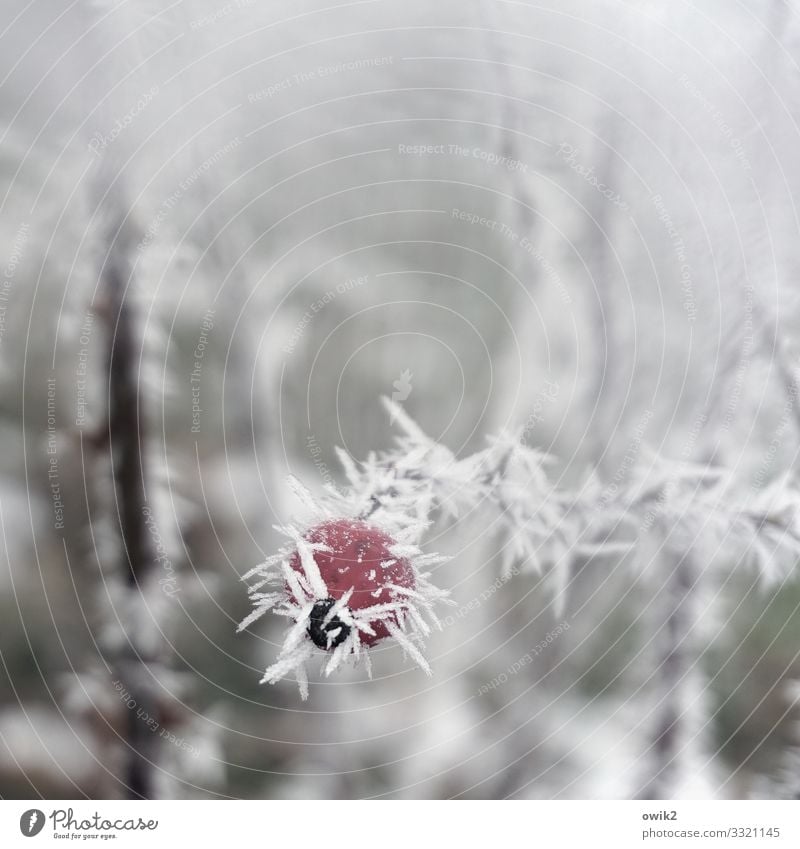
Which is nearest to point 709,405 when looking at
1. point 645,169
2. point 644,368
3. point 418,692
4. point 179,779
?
point 644,368

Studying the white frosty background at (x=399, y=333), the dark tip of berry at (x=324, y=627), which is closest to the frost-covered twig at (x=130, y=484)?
the white frosty background at (x=399, y=333)

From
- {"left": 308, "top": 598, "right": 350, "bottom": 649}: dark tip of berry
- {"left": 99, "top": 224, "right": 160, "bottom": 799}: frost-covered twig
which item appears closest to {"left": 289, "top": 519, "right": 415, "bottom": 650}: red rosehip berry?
{"left": 308, "top": 598, "right": 350, "bottom": 649}: dark tip of berry

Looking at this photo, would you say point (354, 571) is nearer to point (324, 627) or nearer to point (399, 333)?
point (324, 627)

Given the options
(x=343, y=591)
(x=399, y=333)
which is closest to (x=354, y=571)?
(x=343, y=591)

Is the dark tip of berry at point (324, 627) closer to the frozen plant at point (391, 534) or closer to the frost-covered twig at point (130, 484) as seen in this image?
the frozen plant at point (391, 534)

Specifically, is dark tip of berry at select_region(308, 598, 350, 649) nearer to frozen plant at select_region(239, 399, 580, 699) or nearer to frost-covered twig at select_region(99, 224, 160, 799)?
frozen plant at select_region(239, 399, 580, 699)

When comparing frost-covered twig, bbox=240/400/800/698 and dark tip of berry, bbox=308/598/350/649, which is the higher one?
frost-covered twig, bbox=240/400/800/698
